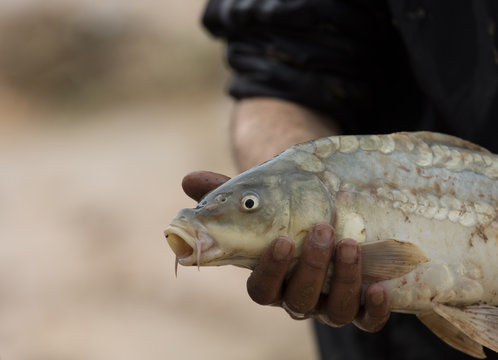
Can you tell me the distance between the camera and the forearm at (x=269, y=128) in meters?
1.98

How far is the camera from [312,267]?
4.25 ft

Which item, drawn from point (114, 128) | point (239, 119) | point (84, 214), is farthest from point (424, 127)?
point (114, 128)

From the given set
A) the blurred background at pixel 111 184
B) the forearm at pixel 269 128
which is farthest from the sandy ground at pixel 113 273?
the forearm at pixel 269 128

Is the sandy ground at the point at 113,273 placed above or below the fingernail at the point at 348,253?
below

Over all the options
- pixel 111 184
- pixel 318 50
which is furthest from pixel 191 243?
pixel 111 184

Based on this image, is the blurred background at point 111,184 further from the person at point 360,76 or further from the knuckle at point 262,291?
the knuckle at point 262,291

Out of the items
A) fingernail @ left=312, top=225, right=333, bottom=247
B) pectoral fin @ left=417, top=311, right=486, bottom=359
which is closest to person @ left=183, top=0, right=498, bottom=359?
pectoral fin @ left=417, top=311, right=486, bottom=359

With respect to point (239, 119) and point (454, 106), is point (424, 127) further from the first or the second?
point (239, 119)

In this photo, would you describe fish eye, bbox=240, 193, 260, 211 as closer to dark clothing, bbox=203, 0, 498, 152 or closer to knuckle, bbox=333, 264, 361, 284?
knuckle, bbox=333, 264, 361, 284

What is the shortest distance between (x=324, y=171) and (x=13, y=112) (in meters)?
7.68

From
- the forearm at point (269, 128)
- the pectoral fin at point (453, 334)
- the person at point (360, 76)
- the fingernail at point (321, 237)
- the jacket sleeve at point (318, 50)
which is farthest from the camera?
the jacket sleeve at point (318, 50)

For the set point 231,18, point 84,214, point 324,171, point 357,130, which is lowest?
point 84,214

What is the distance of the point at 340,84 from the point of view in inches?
86.0

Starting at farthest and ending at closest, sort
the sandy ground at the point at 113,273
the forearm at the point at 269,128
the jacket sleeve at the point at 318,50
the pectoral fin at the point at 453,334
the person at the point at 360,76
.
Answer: the sandy ground at the point at 113,273 < the jacket sleeve at the point at 318,50 < the forearm at the point at 269,128 < the person at the point at 360,76 < the pectoral fin at the point at 453,334
